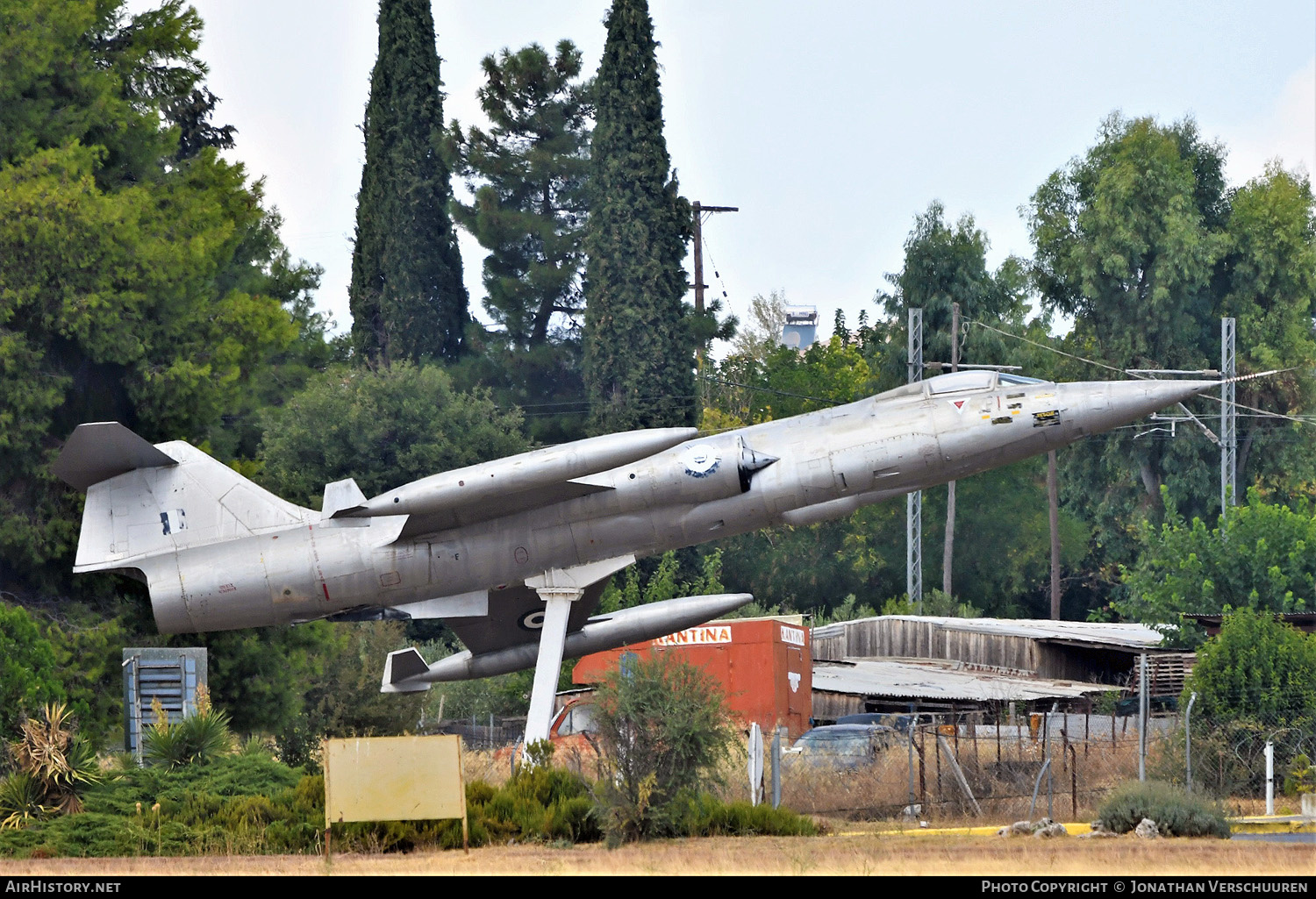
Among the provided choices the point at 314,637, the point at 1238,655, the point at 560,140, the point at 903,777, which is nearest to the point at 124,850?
the point at 903,777

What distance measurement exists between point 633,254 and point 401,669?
3093 centimetres

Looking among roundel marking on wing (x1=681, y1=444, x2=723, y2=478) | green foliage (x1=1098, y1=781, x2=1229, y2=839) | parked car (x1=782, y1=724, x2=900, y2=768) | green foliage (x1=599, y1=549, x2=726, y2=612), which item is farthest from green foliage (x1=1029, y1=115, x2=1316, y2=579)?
green foliage (x1=1098, y1=781, x2=1229, y2=839)

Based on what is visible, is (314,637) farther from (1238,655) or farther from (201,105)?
(201,105)

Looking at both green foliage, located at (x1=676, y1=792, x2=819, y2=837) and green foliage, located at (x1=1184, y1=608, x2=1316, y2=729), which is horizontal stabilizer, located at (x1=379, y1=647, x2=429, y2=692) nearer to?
green foliage, located at (x1=676, y1=792, x2=819, y2=837)

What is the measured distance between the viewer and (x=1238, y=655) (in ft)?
86.0

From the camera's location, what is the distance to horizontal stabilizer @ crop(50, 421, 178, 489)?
20.9 metres

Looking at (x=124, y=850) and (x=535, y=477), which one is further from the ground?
(x=535, y=477)

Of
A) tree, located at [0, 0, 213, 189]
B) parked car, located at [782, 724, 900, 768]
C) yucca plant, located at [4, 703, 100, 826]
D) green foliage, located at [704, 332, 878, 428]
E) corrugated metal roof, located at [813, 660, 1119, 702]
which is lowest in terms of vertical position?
corrugated metal roof, located at [813, 660, 1119, 702]

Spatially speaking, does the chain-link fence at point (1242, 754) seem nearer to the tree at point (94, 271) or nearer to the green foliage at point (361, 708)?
the green foliage at point (361, 708)

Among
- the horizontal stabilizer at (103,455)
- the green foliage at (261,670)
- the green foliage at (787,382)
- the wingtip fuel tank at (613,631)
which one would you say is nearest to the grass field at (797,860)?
the wingtip fuel tank at (613,631)

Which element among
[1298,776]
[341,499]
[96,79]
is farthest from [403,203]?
[1298,776]

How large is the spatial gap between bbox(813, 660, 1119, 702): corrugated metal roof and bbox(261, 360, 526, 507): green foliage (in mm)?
16009

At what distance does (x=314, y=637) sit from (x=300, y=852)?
55.3ft

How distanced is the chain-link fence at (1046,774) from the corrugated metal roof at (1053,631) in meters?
15.5
